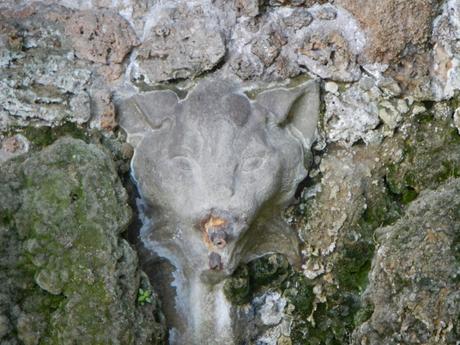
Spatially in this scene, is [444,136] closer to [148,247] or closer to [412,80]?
[412,80]

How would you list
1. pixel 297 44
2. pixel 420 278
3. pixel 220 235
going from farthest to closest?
pixel 297 44
pixel 220 235
pixel 420 278

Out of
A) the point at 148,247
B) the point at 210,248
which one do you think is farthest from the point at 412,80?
the point at 148,247

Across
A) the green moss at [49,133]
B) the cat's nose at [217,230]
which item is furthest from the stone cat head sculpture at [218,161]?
the green moss at [49,133]

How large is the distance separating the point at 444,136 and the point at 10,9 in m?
1.15

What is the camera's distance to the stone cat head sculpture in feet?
6.64

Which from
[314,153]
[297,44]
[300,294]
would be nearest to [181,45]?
[297,44]

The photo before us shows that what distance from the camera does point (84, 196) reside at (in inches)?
76.1

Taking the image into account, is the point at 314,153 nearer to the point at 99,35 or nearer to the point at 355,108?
the point at 355,108

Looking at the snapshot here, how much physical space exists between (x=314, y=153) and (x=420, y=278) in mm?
476

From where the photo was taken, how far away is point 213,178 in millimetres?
2016

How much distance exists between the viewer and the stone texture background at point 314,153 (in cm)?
188

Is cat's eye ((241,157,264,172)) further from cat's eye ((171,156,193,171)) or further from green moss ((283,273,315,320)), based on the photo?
green moss ((283,273,315,320))

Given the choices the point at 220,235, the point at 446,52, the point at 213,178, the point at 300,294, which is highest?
the point at 446,52

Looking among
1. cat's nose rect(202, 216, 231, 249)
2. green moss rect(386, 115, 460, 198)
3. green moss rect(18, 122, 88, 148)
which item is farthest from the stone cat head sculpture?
green moss rect(386, 115, 460, 198)
